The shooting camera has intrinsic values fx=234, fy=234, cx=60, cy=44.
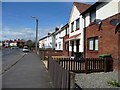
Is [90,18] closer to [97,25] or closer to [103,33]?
[97,25]

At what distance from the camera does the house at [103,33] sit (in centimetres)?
1461

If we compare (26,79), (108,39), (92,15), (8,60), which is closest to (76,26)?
(92,15)

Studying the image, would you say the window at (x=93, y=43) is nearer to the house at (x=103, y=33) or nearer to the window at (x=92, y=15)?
the house at (x=103, y=33)

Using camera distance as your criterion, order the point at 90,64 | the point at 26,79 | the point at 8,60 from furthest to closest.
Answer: the point at 8,60 < the point at 90,64 < the point at 26,79

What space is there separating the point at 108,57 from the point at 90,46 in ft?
22.7

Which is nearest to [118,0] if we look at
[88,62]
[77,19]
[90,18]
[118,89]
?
[88,62]

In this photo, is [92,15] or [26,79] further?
[92,15]

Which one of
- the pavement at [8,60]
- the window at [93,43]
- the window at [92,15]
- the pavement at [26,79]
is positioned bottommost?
the pavement at [26,79]

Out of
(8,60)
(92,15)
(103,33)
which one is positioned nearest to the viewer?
(103,33)

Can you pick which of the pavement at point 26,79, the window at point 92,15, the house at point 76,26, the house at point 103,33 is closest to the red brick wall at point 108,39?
the house at point 103,33

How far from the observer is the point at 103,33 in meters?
17.1

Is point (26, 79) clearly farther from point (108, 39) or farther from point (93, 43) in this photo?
point (93, 43)

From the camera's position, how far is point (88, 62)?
46.6 feet

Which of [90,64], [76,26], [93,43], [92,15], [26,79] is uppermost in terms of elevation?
[92,15]
